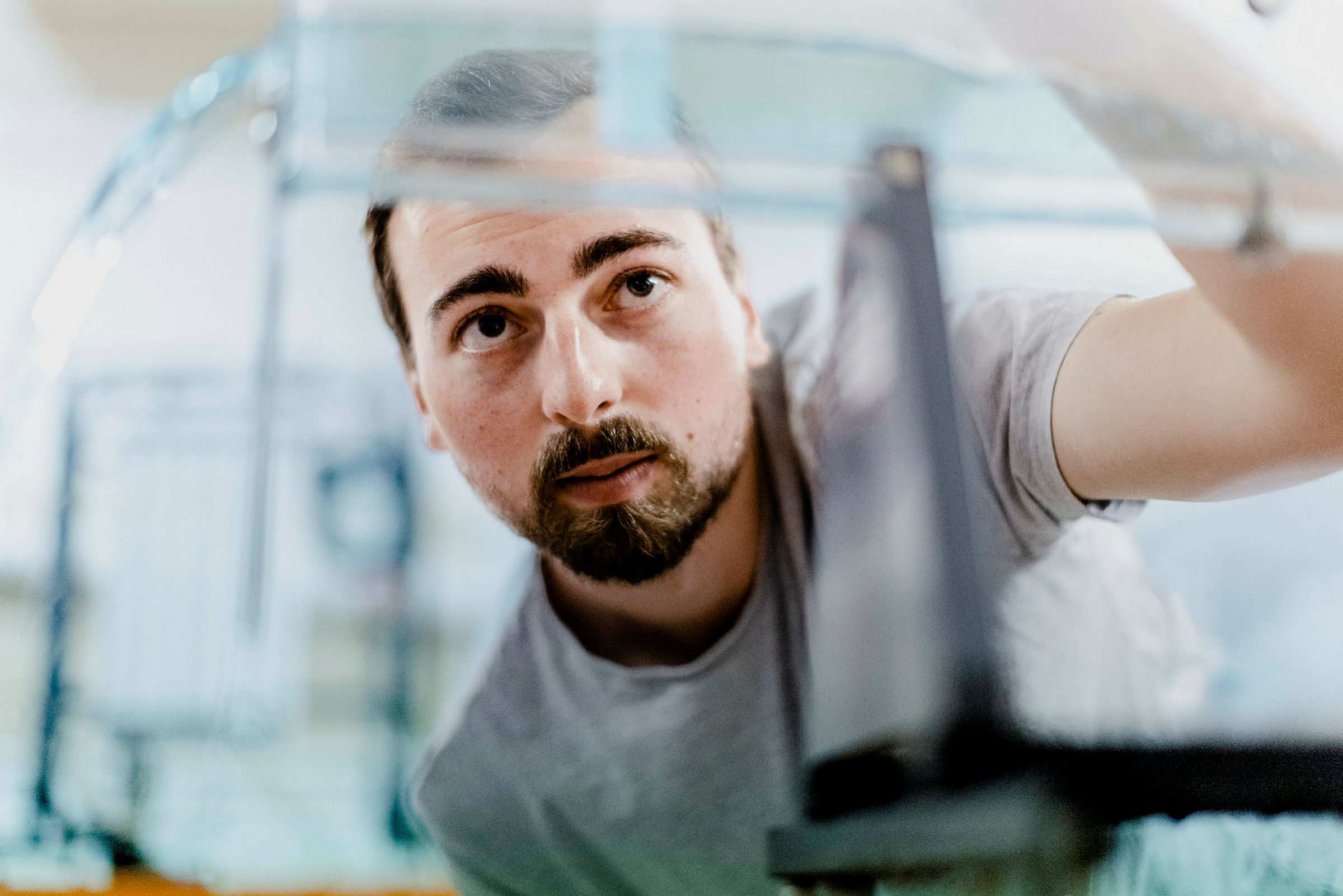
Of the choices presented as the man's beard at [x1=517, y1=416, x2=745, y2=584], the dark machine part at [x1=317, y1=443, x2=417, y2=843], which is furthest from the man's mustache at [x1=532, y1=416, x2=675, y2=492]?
the dark machine part at [x1=317, y1=443, x2=417, y2=843]

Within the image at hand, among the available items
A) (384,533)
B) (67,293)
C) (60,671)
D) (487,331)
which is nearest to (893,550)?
(487,331)

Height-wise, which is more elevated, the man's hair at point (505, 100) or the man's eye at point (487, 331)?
the man's hair at point (505, 100)

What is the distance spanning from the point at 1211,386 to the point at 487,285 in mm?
328

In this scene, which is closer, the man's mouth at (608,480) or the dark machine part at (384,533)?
the man's mouth at (608,480)

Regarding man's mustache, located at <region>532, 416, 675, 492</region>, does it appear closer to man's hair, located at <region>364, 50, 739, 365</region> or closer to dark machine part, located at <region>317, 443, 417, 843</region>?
man's hair, located at <region>364, 50, 739, 365</region>

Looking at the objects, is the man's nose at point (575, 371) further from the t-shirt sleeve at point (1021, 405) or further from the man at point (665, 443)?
the t-shirt sleeve at point (1021, 405)

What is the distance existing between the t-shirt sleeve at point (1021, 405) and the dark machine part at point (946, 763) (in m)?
0.03

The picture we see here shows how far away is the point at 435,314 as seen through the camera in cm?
47

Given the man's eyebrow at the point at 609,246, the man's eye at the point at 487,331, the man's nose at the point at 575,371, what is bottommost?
the man's nose at the point at 575,371

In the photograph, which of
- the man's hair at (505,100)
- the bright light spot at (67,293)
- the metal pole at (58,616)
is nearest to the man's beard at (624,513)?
the man's hair at (505,100)

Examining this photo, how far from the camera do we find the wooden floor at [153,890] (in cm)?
56

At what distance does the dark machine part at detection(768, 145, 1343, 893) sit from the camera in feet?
1.23

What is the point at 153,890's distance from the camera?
0.66 metres

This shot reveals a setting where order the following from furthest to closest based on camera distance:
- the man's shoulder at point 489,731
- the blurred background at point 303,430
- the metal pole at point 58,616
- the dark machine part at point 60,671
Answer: the metal pole at point 58,616
the dark machine part at point 60,671
the man's shoulder at point 489,731
the blurred background at point 303,430
